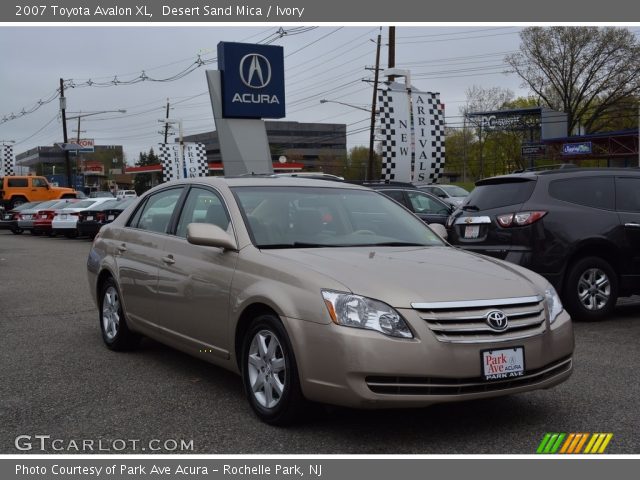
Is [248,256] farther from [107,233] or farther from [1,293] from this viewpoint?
[1,293]

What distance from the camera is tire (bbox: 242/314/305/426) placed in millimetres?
4316

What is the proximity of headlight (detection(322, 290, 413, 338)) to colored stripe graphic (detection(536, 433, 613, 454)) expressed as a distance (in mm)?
1002

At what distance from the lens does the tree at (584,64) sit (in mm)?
55125

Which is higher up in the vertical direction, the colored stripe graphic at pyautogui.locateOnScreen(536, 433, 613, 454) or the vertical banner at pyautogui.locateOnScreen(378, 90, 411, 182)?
the vertical banner at pyautogui.locateOnScreen(378, 90, 411, 182)

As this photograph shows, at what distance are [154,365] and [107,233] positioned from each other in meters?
1.58

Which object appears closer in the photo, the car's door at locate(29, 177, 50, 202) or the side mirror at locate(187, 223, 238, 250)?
the side mirror at locate(187, 223, 238, 250)

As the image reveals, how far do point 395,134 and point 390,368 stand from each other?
14.1m

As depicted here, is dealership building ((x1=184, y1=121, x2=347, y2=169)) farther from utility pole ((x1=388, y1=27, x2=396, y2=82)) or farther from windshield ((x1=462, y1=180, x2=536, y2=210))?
windshield ((x1=462, y1=180, x2=536, y2=210))

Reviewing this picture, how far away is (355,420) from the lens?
4.61m

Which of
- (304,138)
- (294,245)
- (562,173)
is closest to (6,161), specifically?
(562,173)

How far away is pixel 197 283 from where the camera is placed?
5.32 m

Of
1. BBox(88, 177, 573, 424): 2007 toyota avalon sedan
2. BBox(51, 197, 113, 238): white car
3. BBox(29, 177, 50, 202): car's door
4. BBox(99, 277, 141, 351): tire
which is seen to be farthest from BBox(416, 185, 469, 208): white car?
BBox(29, 177, 50, 202): car's door

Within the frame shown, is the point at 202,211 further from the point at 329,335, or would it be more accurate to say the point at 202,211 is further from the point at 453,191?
the point at 453,191

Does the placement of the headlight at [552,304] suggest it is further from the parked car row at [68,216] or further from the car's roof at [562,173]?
the parked car row at [68,216]
